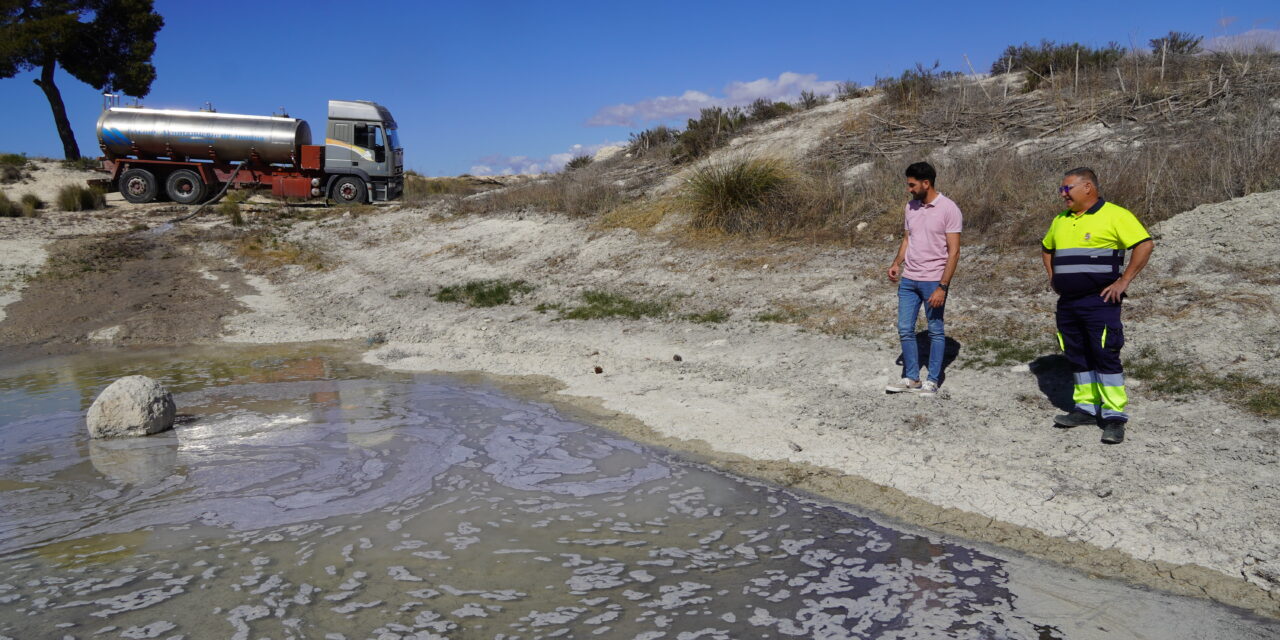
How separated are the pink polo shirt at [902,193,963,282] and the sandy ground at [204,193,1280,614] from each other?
105 centimetres

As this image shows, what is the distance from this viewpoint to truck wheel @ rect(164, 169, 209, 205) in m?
25.8

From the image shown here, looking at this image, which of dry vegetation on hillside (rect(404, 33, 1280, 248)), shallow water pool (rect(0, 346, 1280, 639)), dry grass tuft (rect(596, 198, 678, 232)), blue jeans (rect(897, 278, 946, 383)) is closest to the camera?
shallow water pool (rect(0, 346, 1280, 639))

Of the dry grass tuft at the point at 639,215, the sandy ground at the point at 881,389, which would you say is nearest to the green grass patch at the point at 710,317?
the sandy ground at the point at 881,389

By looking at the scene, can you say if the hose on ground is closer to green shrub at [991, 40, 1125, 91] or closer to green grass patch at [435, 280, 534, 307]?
green grass patch at [435, 280, 534, 307]

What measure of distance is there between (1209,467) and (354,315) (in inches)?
414

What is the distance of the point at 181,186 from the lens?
85.3ft

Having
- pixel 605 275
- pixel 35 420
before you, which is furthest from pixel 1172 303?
pixel 35 420

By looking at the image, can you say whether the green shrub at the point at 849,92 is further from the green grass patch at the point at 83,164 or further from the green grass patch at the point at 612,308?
the green grass patch at the point at 83,164

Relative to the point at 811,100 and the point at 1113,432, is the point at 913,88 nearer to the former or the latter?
the point at 811,100

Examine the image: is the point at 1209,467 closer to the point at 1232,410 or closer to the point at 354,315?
the point at 1232,410

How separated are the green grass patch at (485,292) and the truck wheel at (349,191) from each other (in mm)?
14026

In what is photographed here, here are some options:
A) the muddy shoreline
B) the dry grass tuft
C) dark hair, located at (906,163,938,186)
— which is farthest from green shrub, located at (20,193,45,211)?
dark hair, located at (906,163,938,186)

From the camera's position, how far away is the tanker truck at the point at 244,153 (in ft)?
83.6

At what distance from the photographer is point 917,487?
523cm
